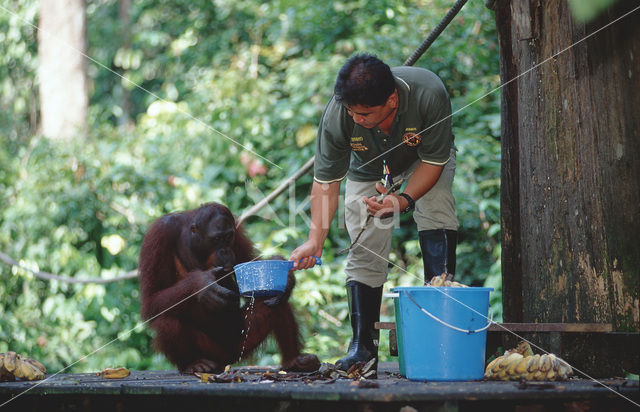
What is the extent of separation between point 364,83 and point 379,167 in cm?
68

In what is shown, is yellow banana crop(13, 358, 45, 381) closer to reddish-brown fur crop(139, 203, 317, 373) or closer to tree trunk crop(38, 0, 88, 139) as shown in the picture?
reddish-brown fur crop(139, 203, 317, 373)

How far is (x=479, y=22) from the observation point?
258 inches

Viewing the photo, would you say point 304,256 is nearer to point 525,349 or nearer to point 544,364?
point 525,349

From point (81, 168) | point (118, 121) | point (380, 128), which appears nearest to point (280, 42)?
point (81, 168)

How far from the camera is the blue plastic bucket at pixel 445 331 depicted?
2582mm

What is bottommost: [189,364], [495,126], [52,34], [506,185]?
[189,364]

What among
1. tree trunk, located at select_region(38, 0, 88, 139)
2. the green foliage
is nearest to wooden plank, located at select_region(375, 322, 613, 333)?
the green foliage

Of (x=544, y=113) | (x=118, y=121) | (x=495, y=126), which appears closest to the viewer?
(x=544, y=113)

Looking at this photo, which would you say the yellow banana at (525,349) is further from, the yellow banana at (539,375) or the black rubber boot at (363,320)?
the black rubber boot at (363,320)

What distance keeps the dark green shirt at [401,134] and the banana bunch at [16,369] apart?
4.86ft

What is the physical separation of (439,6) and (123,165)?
3101 mm

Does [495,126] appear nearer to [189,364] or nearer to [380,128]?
[380,128]

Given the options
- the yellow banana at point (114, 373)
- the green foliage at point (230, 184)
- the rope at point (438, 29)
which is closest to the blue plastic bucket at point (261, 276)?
the yellow banana at point (114, 373)

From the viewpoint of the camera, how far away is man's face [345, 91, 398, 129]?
9.98ft
